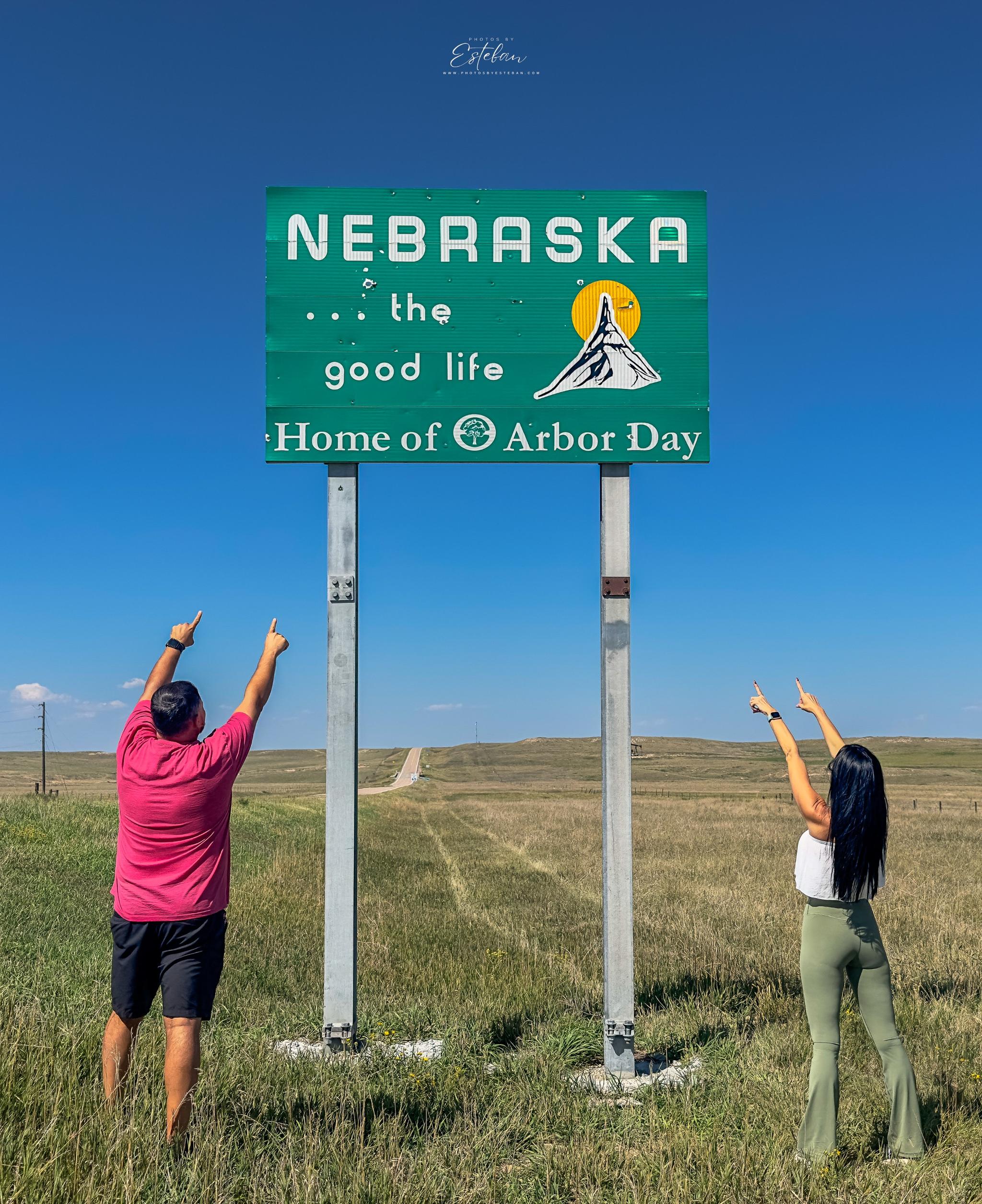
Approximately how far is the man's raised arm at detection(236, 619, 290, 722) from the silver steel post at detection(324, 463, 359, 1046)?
44.7 inches

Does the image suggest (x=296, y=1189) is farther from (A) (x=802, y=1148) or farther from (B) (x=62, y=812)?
(B) (x=62, y=812)

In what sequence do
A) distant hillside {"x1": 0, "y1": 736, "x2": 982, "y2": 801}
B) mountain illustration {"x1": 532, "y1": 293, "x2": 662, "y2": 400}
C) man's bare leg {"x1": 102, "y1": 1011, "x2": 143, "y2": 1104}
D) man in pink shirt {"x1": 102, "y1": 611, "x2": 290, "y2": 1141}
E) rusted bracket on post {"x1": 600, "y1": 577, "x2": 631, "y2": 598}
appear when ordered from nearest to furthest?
man in pink shirt {"x1": 102, "y1": 611, "x2": 290, "y2": 1141} < man's bare leg {"x1": 102, "y1": 1011, "x2": 143, "y2": 1104} < rusted bracket on post {"x1": 600, "y1": 577, "x2": 631, "y2": 598} < mountain illustration {"x1": 532, "y1": 293, "x2": 662, "y2": 400} < distant hillside {"x1": 0, "y1": 736, "x2": 982, "y2": 801}

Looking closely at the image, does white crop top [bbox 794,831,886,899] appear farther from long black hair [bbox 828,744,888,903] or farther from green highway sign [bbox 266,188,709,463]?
green highway sign [bbox 266,188,709,463]

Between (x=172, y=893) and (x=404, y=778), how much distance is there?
115448 mm

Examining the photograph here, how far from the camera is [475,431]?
6.37m

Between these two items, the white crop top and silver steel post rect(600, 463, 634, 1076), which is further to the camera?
silver steel post rect(600, 463, 634, 1076)

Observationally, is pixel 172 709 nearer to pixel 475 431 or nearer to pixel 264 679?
pixel 264 679

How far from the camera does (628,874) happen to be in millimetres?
6008

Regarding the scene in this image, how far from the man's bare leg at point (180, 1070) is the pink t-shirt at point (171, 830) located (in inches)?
18.6

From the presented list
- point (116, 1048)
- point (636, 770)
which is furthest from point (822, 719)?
point (636, 770)

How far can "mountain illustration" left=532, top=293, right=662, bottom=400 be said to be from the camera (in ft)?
21.1

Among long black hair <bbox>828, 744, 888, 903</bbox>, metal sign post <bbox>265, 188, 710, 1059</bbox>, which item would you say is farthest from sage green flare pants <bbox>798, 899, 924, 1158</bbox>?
metal sign post <bbox>265, 188, 710, 1059</bbox>

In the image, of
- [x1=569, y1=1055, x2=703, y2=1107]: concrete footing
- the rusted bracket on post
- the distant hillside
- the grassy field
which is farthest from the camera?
the distant hillside

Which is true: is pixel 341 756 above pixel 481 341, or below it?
below
